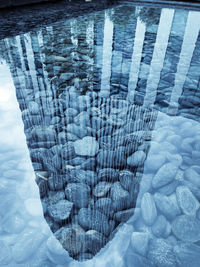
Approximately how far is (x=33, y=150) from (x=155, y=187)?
718mm

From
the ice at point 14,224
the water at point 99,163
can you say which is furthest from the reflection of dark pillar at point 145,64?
the ice at point 14,224

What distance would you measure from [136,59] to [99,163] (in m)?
1.85

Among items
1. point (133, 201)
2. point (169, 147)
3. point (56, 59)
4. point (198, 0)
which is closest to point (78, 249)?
point (133, 201)

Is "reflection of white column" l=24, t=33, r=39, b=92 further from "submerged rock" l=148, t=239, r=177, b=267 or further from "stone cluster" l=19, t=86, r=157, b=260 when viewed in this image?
"submerged rock" l=148, t=239, r=177, b=267

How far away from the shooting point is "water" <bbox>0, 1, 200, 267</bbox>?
0.80 m

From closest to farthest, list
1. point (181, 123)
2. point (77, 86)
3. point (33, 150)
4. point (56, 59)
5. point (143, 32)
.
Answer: point (33, 150) → point (181, 123) → point (77, 86) → point (56, 59) → point (143, 32)

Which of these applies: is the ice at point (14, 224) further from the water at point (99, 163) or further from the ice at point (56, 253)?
the ice at point (56, 253)

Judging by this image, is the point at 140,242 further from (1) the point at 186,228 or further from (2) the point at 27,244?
(2) the point at 27,244

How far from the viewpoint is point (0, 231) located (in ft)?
2.76

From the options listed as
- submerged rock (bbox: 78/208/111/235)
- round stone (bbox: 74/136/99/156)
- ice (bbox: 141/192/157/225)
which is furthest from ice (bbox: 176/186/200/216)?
round stone (bbox: 74/136/99/156)

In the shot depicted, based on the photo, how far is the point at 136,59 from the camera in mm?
2559

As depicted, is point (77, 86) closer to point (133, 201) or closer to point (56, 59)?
point (56, 59)

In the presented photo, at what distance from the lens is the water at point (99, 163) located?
2.62ft

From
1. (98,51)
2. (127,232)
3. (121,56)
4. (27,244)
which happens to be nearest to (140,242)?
(127,232)
